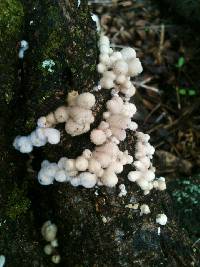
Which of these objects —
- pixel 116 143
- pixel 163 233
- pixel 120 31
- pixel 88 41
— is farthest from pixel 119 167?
pixel 120 31

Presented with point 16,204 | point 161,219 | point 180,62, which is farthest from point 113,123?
point 180,62

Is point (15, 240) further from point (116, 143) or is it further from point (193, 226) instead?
point (193, 226)

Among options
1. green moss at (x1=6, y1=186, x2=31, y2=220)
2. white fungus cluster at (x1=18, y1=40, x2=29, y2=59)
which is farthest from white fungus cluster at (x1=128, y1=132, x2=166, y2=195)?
white fungus cluster at (x1=18, y1=40, x2=29, y2=59)

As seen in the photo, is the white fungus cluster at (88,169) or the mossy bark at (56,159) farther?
the mossy bark at (56,159)

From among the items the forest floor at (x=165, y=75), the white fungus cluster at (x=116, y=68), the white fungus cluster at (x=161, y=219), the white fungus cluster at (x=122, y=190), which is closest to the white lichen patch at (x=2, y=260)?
the white fungus cluster at (x=122, y=190)

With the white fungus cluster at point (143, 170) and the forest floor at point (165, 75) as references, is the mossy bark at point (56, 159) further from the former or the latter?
the forest floor at point (165, 75)

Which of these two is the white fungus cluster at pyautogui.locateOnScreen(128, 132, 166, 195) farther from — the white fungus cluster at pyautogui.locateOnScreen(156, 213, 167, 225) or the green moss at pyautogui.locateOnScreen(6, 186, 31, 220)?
the green moss at pyautogui.locateOnScreen(6, 186, 31, 220)

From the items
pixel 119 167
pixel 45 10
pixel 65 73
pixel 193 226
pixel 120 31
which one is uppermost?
pixel 45 10
